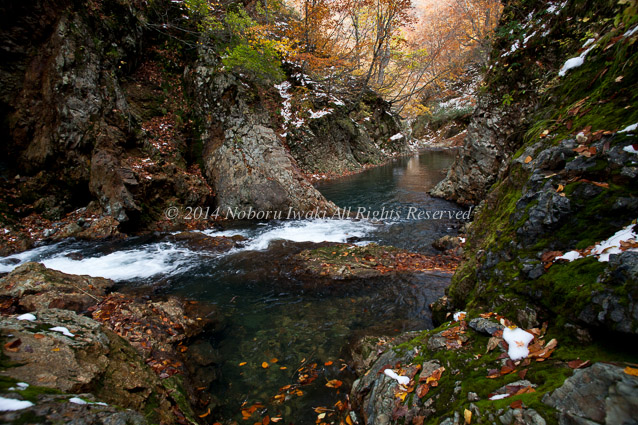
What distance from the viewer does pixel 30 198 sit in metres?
8.80

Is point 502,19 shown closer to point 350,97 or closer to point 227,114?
point 227,114

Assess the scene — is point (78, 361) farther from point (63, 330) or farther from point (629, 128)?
point (629, 128)

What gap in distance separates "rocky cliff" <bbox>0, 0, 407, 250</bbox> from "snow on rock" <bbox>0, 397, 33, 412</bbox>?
8.57 m

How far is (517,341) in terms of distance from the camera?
215cm

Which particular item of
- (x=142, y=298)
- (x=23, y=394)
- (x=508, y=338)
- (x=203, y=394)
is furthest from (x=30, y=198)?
(x=508, y=338)

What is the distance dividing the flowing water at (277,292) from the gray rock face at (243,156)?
48.8 inches

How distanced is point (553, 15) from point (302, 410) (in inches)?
413

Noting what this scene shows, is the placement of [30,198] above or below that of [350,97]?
below

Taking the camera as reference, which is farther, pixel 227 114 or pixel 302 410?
pixel 227 114

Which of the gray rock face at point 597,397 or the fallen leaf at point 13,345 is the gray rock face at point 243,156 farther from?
the gray rock face at point 597,397

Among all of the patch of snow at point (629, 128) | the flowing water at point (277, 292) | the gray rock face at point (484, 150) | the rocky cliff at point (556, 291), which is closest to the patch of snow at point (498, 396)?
the rocky cliff at point (556, 291)

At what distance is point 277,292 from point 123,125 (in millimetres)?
9231

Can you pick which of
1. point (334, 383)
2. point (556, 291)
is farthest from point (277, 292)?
point (556, 291)

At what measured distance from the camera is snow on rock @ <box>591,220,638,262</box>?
193 centimetres
